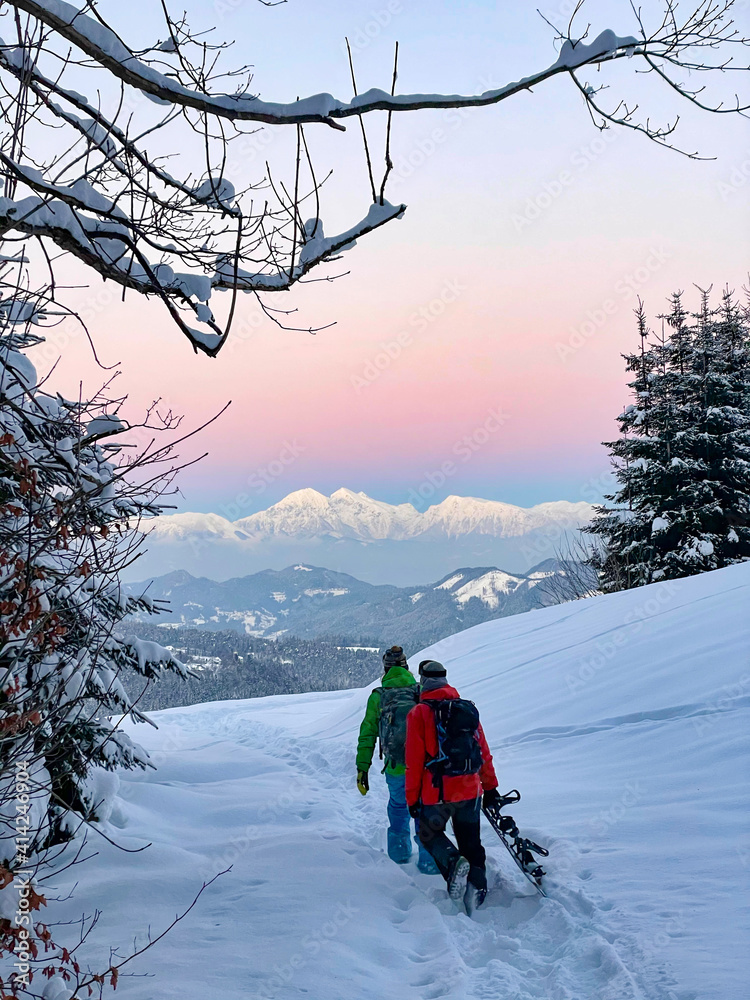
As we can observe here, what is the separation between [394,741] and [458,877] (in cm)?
134

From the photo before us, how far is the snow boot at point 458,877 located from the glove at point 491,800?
1.80 feet

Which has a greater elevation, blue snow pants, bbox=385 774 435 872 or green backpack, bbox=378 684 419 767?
green backpack, bbox=378 684 419 767

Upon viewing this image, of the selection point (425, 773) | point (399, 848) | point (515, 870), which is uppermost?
point (425, 773)

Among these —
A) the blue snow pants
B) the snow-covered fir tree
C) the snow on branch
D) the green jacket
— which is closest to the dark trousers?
the blue snow pants

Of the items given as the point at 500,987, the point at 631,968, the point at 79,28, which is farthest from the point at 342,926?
the point at 79,28

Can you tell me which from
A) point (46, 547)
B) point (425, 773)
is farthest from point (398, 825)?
point (46, 547)

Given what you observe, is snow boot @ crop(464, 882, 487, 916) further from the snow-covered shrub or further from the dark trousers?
the snow-covered shrub

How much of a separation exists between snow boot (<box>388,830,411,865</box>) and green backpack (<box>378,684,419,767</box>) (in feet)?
1.90

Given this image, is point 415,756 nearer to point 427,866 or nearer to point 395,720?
point 395,720

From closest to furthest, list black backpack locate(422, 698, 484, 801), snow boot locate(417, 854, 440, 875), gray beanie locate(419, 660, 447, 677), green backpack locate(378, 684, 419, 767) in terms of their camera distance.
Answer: black backpack locate(422, 698, 484, 801) < gray beanie locate(419, 660, 447, 677) < snow boot locate(417, 854, 440, 875) < green backpack locate(378, 684, 419, 767)

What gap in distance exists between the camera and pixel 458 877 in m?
4.48

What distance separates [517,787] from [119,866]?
3.81m

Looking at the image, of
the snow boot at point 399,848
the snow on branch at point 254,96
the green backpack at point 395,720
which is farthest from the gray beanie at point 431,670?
the snow on branch at point 254,96

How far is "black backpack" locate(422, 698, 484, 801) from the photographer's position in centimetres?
460
